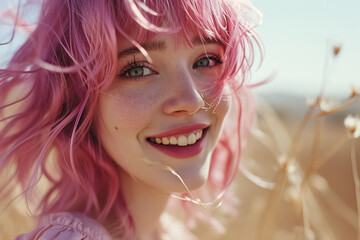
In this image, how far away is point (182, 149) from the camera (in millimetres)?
1072

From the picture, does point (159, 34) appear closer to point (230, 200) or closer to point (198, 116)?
point (198, 116)

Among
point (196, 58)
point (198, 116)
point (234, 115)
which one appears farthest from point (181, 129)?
point (234, 115)

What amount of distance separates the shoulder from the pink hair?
6cm

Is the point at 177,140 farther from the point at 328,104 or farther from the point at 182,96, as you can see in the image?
the point at 328,104

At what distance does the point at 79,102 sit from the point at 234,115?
27.6 inches

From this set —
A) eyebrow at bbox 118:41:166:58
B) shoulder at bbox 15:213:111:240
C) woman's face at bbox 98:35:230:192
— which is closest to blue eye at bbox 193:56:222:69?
woman's face at bbox 98:35:230:192

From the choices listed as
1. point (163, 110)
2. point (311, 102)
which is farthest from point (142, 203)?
point (311, 102)

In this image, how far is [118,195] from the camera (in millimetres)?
1217

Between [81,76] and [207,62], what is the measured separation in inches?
12.9

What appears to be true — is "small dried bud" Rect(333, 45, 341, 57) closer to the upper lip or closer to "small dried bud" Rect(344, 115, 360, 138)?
"small dried bud" Rect(344, 115, 360, 138)

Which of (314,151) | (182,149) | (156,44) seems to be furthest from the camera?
(314,151)

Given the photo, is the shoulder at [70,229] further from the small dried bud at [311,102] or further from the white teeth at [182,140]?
the small dried bud at [311,102]

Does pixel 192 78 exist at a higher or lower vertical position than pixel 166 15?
lower

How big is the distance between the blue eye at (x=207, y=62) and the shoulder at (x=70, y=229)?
0.50 metres
